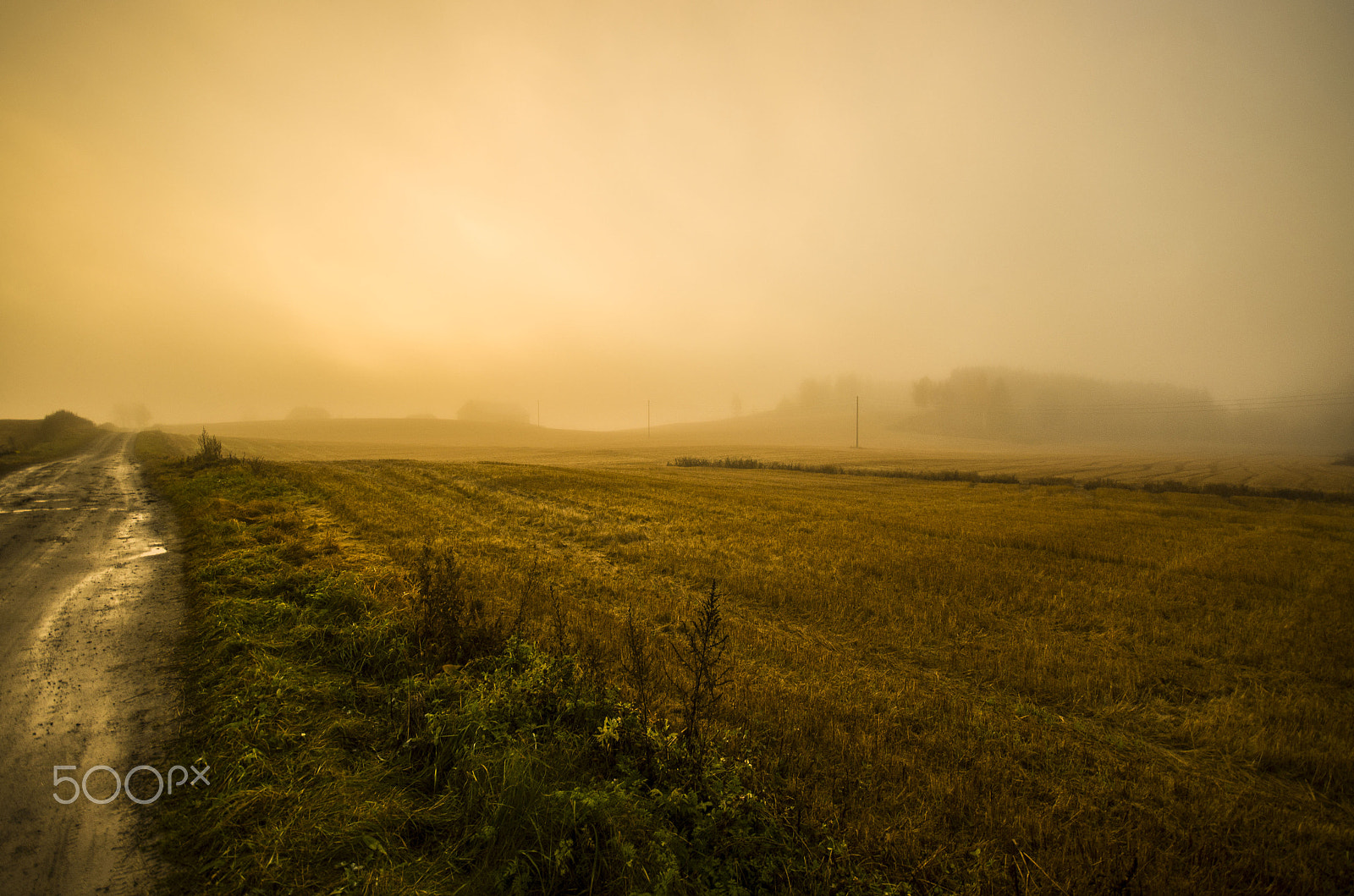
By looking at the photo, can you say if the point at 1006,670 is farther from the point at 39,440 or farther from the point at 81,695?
the point at 39,440

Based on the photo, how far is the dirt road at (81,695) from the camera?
338 centimetres

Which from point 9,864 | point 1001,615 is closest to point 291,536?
point 9,864

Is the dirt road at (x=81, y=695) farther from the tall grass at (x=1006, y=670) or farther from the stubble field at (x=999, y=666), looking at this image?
the tall grass at (x=1006, y=670)

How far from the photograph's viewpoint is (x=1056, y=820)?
4.59m

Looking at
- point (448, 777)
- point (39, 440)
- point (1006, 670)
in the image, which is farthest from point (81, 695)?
point (39, 440)

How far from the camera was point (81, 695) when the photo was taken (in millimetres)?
5426

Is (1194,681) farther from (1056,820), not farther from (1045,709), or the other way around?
(1056,820)

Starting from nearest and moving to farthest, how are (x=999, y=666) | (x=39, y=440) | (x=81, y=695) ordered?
(x=81, y=695) → (x=999, y=666) → (x=39, y=440)

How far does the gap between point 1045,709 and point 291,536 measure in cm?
1537

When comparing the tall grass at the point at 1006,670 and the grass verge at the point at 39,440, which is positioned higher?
the grass verge at the point at 39,440

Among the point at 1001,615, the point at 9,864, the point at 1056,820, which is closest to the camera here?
the point at 9,864

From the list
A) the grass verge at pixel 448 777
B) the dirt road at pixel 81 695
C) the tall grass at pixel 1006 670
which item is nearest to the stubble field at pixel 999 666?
the tall grass at pixel 1006 670

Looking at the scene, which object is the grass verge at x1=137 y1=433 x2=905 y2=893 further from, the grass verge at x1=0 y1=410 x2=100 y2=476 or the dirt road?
the grass verge at x1=0 y1=410 x2=100 y2=476

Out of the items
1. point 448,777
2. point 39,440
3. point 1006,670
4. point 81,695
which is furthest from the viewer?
point 39,440
